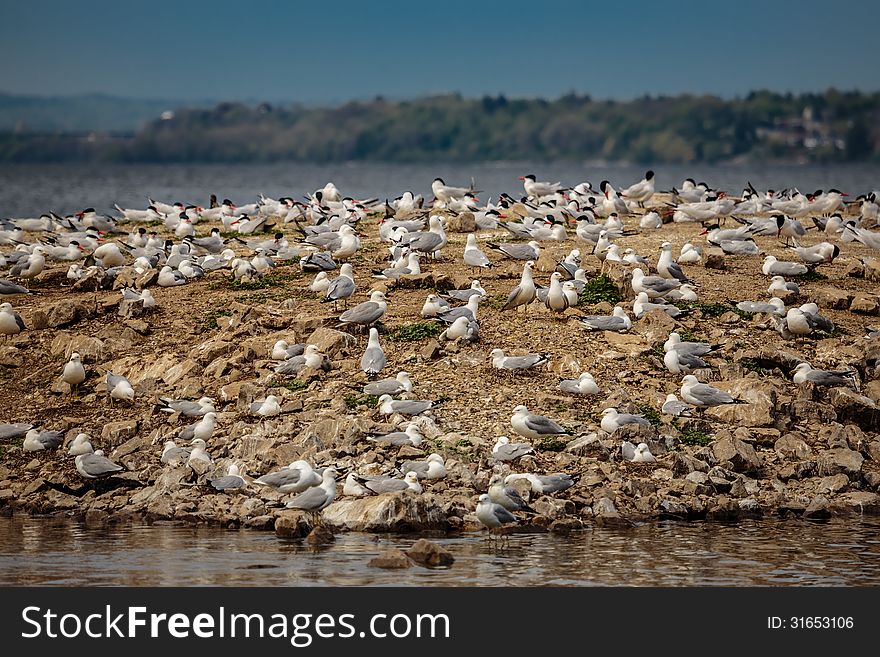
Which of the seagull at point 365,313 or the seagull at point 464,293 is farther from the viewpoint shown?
the seagull at point 464,293

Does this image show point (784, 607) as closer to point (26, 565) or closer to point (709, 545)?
point (709, 545)

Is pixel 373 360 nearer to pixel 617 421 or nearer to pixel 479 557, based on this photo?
pixel 617 421

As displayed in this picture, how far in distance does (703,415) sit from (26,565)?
25.9 ft

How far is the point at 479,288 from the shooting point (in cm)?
1883

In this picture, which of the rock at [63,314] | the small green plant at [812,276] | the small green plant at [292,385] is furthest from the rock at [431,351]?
the small green plant at [812,276]

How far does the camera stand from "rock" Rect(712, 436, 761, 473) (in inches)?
577

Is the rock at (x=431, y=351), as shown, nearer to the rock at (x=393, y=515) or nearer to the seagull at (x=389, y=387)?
the seagull at (x=389, y=387)

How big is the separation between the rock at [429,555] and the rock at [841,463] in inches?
191

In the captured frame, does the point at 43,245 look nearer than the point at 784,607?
No

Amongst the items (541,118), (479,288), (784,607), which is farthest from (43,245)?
(541,118)

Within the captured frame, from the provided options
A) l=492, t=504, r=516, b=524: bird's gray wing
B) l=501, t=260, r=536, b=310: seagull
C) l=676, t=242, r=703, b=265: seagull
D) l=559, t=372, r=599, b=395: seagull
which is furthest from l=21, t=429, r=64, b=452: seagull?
l=676, t=242, r=703, b=265: seagull

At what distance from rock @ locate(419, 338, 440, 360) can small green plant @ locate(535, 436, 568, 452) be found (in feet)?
7.99

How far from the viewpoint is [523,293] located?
724 inches

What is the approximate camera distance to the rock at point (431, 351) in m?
16.8
